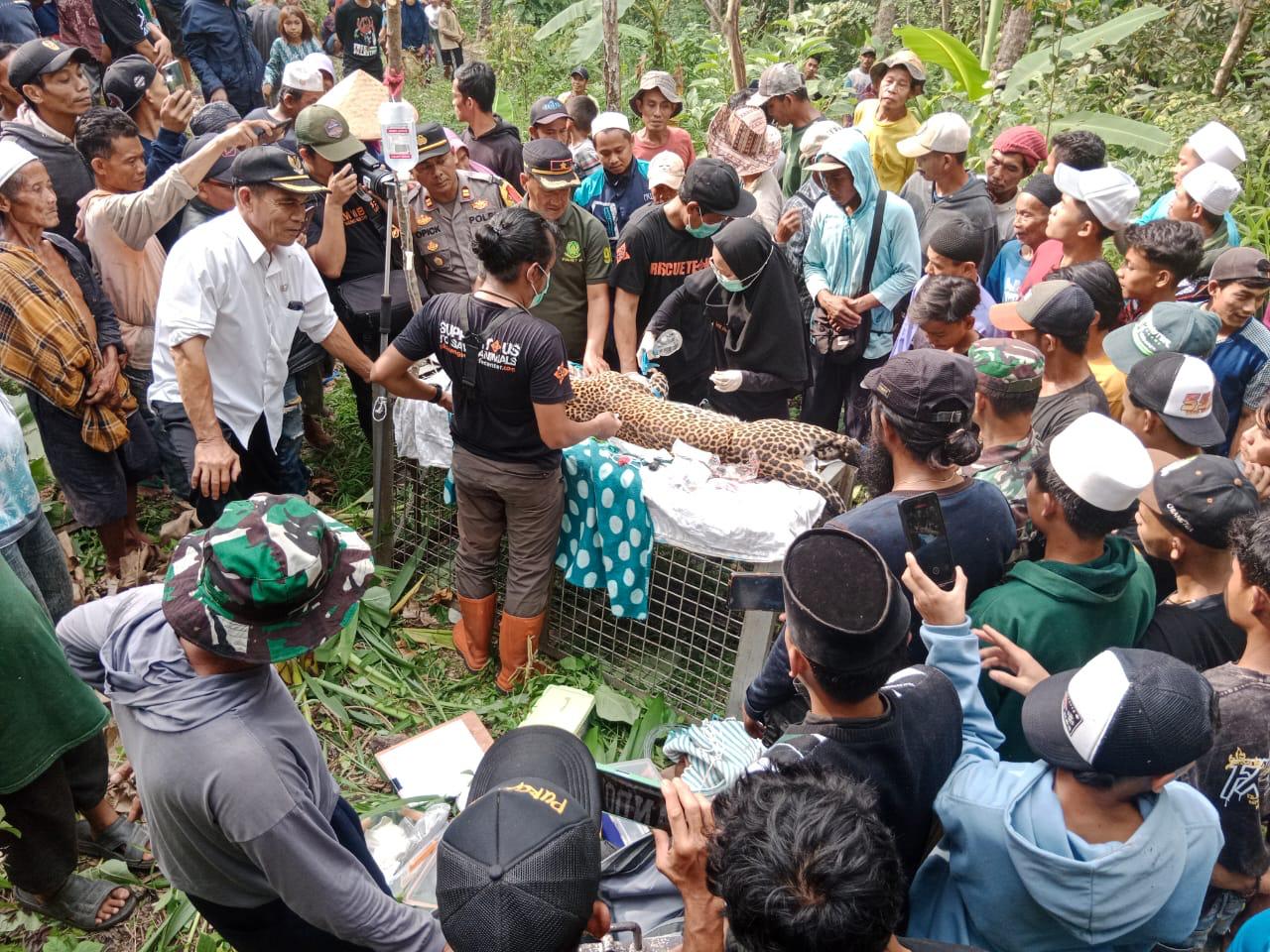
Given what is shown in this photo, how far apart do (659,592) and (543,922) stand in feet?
7.17

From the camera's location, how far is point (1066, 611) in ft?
7.80

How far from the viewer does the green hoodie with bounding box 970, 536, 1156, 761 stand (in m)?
2.36

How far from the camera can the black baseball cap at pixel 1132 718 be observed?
1.61 metres

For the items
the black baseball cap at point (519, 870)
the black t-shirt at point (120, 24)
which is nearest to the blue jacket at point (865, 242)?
the black baseball cap at point (519, 870)

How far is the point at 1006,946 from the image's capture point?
1847 mm

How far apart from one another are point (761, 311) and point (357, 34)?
24.6 feet

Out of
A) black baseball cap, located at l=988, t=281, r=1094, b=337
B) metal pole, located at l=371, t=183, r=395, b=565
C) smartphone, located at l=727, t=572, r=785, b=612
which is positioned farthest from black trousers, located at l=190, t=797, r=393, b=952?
black baseball cap, located at l=988, t=281, r=1094, b=337

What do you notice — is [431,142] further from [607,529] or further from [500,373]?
[607,529]

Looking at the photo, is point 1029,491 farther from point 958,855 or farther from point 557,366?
point 557,366

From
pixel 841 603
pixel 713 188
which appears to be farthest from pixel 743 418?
pixel 841 603

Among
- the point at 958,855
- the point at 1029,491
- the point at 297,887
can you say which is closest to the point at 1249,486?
the point at 1029,491

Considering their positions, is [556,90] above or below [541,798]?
below

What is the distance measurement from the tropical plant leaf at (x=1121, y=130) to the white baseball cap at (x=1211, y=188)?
3397 mm

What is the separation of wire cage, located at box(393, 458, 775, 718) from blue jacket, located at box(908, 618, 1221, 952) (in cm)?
138
